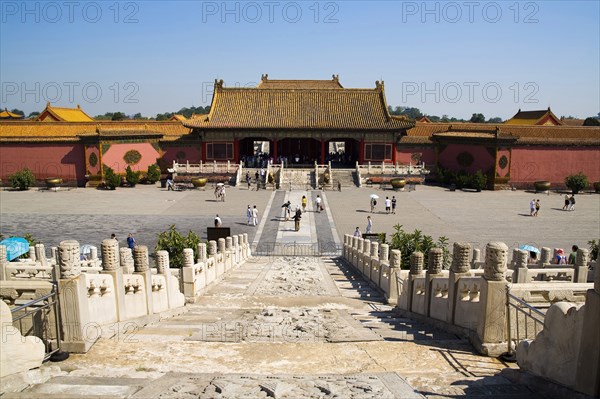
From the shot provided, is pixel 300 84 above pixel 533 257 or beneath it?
above

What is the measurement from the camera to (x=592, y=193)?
34281 millimetres

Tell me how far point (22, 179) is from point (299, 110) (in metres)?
20.0

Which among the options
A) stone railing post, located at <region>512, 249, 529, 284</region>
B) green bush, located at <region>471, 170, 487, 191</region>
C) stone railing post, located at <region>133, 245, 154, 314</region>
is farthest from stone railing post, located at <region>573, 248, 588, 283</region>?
green bush, located at <region>471, 170, 487, 191</region>

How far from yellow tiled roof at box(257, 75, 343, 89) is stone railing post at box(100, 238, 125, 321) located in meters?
38.7

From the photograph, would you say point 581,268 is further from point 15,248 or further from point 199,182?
point 199,182

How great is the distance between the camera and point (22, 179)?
33.6 metres

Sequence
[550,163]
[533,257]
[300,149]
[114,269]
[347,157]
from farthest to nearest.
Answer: [300,149]
[347,157]
[550,163]
[533,257]
[114,269]

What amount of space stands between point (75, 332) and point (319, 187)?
28012 mm

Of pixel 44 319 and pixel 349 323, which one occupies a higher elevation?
pixel 44 319

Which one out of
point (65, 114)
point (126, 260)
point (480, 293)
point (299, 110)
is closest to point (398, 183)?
point (299, 110)

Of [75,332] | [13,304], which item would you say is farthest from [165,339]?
[13,304]

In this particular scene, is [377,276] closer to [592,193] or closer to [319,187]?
[319,187]

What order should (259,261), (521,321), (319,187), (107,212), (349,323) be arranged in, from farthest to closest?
(319,187) < (107,212) < (259,261) < (349,323) < (521,321)

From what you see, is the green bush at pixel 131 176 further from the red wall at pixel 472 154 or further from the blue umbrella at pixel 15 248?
the red wall at pixel 472 154
